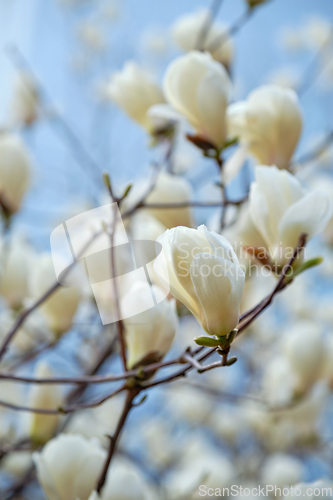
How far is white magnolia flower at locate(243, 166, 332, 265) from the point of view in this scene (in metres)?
0.25

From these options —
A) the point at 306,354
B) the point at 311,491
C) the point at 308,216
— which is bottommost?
the point at 306,354

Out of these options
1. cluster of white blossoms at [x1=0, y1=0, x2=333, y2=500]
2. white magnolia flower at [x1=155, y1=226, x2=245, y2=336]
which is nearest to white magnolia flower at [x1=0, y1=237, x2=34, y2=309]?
cluster of white blossoms at [x1=0, y1=0, x2=333, y2=500]

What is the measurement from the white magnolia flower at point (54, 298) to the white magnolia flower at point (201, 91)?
173 millimetres

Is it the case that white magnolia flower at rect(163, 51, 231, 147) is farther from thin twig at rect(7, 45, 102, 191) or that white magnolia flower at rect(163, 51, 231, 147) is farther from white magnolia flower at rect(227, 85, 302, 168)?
thin twig at rect(7, 45, 102, 191)

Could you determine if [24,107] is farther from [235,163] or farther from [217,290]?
[217,290]

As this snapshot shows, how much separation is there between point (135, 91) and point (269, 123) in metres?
0.16

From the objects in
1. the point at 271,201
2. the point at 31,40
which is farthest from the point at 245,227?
the point at 31,40

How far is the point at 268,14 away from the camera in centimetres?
141

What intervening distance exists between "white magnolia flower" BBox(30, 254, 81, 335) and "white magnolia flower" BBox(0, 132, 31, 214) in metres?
0.07

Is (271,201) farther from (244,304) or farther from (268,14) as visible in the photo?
(268,14)

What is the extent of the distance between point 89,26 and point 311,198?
1.68 meters

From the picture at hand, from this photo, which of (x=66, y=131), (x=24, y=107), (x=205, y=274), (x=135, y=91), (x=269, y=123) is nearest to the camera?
(x=205, y=274)

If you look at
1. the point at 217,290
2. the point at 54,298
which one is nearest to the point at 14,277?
the point at 54,298

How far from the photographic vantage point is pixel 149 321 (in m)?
0.27
